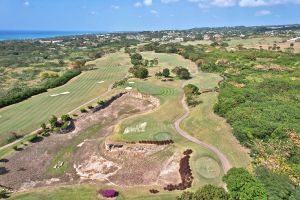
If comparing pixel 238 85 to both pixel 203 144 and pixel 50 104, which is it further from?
pixel 50 104

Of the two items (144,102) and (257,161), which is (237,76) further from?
(257,161)

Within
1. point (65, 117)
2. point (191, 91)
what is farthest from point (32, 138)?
point (191, 91)

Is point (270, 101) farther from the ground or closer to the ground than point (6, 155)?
farther from the ground

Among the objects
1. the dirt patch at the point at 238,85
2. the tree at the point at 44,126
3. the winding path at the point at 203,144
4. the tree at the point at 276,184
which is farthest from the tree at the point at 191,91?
the tree at the point at 276,184

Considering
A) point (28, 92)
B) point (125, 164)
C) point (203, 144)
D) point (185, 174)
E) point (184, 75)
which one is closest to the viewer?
point (185, 174)

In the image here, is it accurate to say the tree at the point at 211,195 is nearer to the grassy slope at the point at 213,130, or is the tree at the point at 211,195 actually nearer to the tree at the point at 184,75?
the grassy slope at the point at 213,130

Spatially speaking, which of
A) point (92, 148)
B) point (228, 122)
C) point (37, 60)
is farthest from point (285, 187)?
point (37, 60)

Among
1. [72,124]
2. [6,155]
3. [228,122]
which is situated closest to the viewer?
[6,155]
